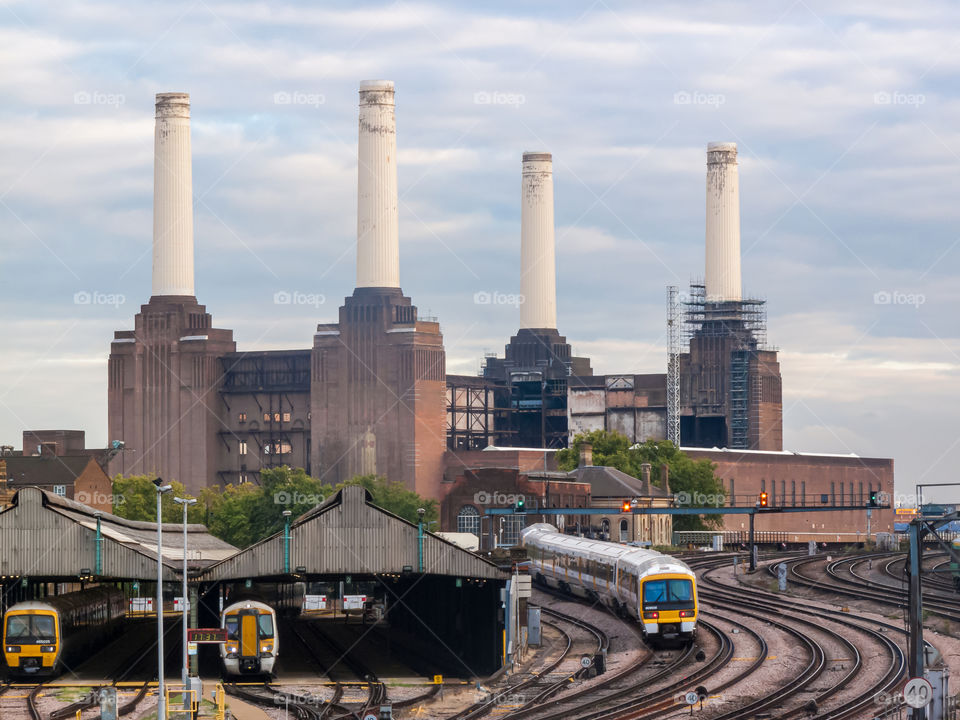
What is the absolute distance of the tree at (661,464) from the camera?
532ft

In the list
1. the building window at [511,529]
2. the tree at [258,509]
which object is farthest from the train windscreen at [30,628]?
the tree at [258,509]

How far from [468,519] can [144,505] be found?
1116 inches

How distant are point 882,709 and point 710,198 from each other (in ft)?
485

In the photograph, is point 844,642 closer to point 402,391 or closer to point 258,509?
point 258,509

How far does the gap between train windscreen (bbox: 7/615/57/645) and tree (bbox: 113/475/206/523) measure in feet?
285

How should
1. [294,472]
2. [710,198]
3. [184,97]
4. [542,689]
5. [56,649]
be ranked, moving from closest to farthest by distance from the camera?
1. [542,689]
2. [56,649]
3. [294,472]
4. [184,97]
5. [710,198]

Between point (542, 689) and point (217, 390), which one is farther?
point (217, 390)

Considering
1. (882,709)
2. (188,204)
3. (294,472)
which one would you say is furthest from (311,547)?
(188,204)

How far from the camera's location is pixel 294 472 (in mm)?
162000

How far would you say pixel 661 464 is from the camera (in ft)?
518

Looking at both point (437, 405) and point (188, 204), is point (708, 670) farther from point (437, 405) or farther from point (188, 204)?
point (188, 204)

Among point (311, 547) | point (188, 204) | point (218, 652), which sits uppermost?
point (188, 204)

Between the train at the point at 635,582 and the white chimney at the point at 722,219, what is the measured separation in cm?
10980

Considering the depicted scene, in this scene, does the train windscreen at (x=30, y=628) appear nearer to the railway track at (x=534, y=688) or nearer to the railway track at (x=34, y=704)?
the railway track at (x=34, y=704)
